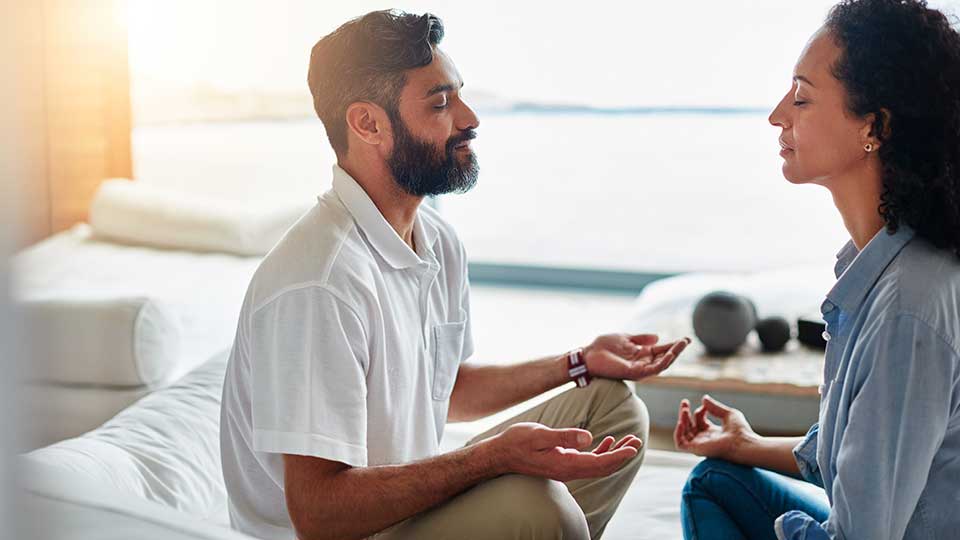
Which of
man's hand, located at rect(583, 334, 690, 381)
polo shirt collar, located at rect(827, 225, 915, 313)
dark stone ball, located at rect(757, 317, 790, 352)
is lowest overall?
dark stone ball, located at rect(757, 317, 790, 352)

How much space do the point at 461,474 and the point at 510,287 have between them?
12.0ft

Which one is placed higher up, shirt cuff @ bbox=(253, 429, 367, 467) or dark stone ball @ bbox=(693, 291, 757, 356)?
shirt cuff @ bbox=(253, 429, 367, 467)

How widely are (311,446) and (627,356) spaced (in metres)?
0.72

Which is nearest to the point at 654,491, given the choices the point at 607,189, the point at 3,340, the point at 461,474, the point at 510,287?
the point at 461,474

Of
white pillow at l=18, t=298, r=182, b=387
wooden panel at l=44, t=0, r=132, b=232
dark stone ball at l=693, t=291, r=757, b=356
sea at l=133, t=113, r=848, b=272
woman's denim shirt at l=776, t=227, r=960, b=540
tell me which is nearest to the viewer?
woman's denim shirt at l=776, t=227, r=960, b=540

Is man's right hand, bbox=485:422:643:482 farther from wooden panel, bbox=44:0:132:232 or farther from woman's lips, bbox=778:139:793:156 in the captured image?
wooden panel, bbox=44:0:132:232

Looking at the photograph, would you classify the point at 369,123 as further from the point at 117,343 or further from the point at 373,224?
the point at 117,343

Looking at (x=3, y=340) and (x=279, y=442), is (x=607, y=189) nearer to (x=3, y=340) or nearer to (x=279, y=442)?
(x=279, y=442)

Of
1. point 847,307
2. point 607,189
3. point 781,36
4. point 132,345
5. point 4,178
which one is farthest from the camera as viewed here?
point 607,189

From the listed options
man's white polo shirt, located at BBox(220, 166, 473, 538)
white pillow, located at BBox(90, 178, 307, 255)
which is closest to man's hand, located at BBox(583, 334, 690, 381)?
man's white polo shirt, located at BBox(220, 166, 473, 538)

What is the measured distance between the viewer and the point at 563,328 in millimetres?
4492

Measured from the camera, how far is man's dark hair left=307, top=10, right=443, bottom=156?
5.85 ft

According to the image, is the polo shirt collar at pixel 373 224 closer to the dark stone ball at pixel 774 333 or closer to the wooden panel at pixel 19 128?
the wooden panel at pixel 19 128

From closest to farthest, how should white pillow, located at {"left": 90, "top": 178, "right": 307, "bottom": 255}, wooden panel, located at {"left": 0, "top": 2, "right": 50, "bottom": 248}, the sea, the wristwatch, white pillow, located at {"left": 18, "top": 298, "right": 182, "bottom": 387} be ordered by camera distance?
wooden panel, located at {"left": 0, "top": 2, "right": 50, "bottom": 248}, the wristwatch, white pillow, located at {"left": 18, "top": 298, "right": 182, "bottom": 387}, white pillow, located at {"left": 90, "top": 178, "right": 307, "bottom": 255}, the sea
